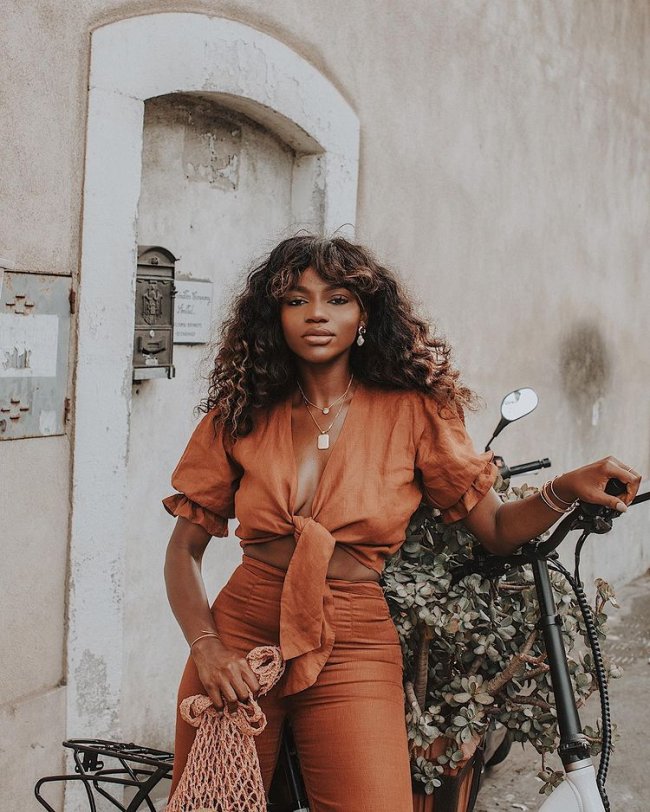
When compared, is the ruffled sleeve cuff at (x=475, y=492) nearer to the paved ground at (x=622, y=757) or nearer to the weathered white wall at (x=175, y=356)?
the weathered white wall at (x=175, y=356)

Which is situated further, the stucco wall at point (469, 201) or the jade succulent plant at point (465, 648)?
the stucco wall at point (469, 201)

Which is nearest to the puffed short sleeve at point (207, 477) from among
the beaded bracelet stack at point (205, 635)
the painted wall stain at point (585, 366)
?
the beaded bracelet stack at point (205, 635)

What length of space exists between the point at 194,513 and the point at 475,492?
0.67 m

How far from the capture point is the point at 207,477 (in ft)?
7.88

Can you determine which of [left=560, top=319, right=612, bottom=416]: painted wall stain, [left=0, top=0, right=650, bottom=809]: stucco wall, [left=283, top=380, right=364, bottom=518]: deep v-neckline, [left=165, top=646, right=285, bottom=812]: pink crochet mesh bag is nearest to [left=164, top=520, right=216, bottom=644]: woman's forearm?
[left=165, top=646, right=285, bottom=812]: pink crochet mesh bag

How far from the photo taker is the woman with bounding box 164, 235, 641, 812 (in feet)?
7.09

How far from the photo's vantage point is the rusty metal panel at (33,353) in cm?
324

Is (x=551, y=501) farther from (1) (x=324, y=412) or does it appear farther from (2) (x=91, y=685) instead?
(2) (x=91, y=685)

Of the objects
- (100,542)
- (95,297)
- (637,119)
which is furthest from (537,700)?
(637,119)

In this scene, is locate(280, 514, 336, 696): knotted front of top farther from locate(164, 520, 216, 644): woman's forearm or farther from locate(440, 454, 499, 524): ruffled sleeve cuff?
locate(440, 454, 499, 524): ruffled sleeve cuff

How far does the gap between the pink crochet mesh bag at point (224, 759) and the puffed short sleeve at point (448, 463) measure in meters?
A: 0.54

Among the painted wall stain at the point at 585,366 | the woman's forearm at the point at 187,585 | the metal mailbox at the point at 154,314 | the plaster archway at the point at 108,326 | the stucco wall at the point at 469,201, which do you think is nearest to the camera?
the woman's forearm at the point at 187,585

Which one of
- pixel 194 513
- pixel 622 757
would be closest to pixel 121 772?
pixel 194 513

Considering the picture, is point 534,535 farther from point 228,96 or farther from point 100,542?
point 228,96
